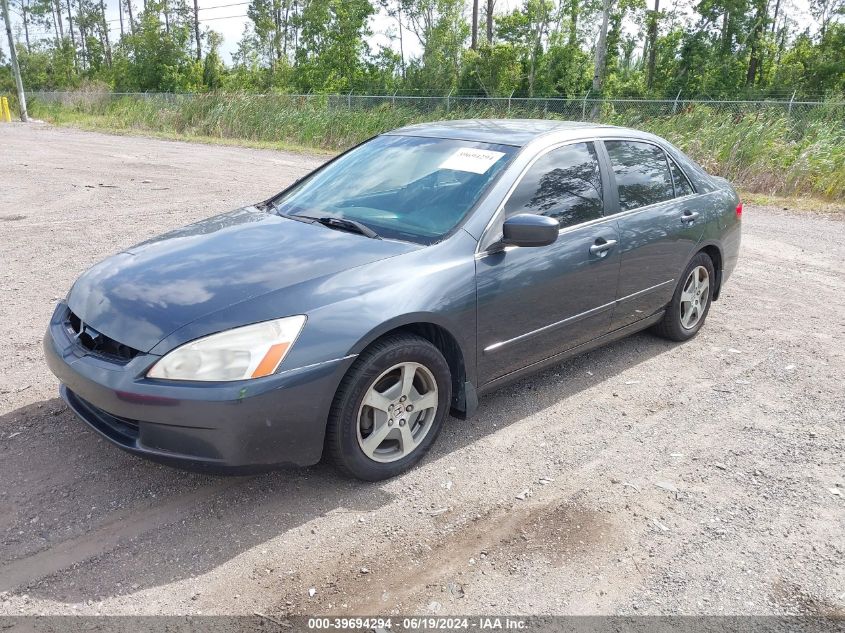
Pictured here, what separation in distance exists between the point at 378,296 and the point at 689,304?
10.1 feet

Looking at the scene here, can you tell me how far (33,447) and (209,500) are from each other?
1.09 metres

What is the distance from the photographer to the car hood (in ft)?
10.1

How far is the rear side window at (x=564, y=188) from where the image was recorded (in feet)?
13.0

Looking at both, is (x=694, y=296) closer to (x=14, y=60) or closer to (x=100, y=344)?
→ (x=100, y=344)

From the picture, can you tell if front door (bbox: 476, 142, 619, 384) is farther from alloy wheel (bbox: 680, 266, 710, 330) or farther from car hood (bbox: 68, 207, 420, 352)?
alloy wheel (bbox: 680, 266, 710, 330)

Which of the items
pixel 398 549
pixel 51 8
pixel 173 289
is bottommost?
pixel 398 549

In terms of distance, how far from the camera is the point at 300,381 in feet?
9.68

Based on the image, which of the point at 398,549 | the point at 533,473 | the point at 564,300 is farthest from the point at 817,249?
the point at 398,549

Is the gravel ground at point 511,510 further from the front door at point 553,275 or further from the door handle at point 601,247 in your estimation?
the door handle at point 601,247

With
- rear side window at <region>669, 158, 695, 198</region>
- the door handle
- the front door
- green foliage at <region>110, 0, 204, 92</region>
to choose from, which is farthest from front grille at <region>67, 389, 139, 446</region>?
green foliage at <region>110, 0, 204, 92</region>

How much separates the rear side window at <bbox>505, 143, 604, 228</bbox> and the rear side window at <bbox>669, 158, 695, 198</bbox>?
3.06 ft

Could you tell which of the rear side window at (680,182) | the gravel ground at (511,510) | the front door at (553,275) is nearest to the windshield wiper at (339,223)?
the front door at (553,275)

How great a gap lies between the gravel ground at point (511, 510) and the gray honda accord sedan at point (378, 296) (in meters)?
0.32

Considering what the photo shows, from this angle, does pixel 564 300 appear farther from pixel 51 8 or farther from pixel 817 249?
pixel 51 8
